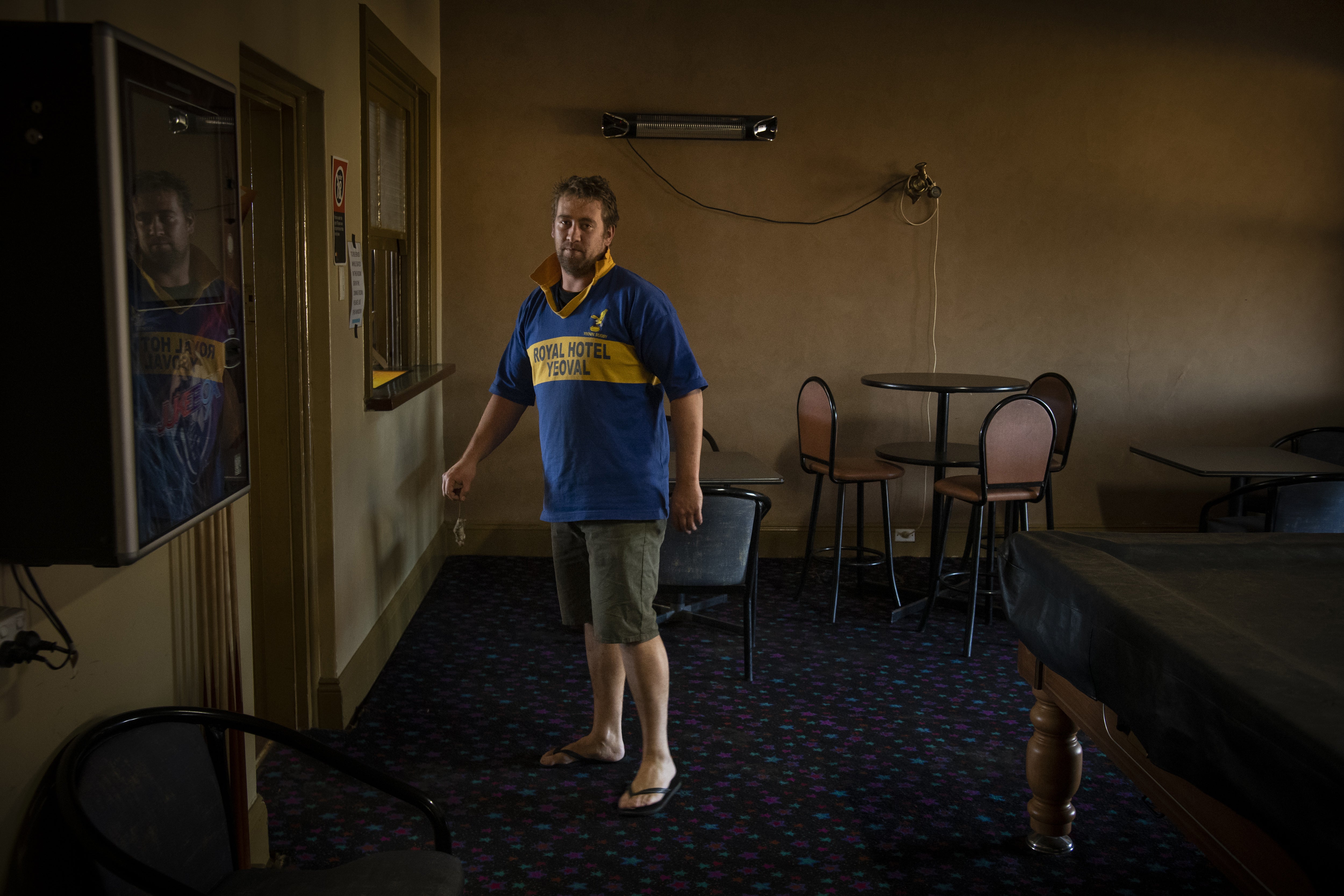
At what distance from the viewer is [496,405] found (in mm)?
3096

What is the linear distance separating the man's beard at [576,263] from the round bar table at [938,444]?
212 cm

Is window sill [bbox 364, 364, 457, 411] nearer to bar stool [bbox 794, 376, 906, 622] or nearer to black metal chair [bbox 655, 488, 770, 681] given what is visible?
black metal chair [bbox 655, 488, 770, 681]

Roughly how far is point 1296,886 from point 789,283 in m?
4.22

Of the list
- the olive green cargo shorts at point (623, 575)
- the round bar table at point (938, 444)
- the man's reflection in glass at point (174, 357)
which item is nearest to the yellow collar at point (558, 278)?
the olive green cargo shorts at point (623, 575)

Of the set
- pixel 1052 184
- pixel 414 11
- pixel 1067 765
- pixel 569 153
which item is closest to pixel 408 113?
pixel 414 11

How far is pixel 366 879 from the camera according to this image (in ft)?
5.58

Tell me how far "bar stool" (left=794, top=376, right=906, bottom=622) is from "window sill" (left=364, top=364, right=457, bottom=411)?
174 centimetres

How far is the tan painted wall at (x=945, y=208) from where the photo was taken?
5.32m

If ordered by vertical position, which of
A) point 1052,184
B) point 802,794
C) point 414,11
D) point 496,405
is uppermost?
point 414,11

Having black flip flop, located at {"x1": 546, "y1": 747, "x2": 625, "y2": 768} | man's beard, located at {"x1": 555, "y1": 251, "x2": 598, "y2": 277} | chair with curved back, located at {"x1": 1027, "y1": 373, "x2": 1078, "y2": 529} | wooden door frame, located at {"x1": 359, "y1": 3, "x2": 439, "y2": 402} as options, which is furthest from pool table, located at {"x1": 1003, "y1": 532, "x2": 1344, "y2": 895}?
wooden door frame, located at {"x1": 359, "y1": 3, "x2": 439, "y2": 402}

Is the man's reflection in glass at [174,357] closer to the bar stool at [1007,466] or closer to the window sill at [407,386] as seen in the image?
the window sill at [407,386]

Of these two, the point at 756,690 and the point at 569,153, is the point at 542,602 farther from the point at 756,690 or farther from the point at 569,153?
the point at 569,153

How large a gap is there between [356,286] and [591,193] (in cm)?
116

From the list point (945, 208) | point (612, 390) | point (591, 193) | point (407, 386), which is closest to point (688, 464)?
point (612, 390)
